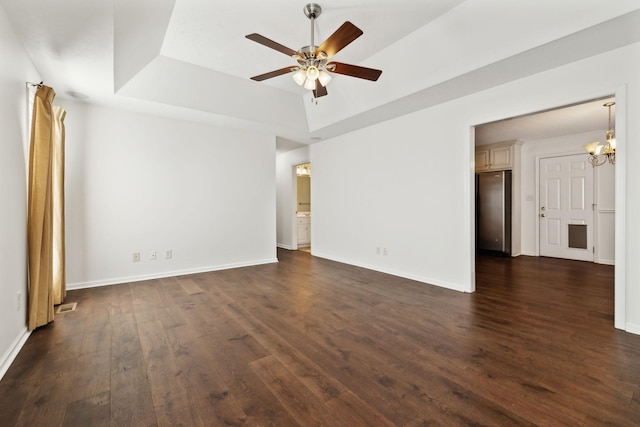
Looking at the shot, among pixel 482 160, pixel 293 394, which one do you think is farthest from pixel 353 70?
pixel 482 160

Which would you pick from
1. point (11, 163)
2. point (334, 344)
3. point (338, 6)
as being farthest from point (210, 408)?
point (338, 6)

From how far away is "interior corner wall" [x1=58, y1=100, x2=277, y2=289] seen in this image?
4.02 m

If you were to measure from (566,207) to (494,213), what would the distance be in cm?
133

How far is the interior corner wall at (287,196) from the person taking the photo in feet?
23.3

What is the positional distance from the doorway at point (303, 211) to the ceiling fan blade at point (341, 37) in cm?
474

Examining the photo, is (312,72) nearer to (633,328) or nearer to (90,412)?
(90,412)

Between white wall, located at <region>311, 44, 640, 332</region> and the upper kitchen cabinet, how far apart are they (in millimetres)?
3474

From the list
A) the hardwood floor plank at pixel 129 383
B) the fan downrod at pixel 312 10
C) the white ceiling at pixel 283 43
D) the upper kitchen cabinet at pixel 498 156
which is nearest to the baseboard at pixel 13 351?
the hardwood floor plank at pixel 129 383

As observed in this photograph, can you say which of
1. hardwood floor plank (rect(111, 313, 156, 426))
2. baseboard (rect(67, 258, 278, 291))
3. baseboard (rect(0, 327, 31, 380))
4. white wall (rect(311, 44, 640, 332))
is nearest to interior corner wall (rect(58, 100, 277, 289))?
baseboard (rect(67, 258, 278, 291))

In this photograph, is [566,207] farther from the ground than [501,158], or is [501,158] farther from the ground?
[501,158]

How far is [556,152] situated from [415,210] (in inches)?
165

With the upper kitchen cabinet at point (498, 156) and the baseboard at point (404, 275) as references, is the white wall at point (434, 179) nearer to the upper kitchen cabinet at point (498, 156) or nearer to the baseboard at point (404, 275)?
the baseboard at point (404, 275)

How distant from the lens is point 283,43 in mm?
3242

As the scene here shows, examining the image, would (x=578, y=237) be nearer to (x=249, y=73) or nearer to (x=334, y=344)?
(x=334, y=344)
